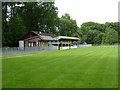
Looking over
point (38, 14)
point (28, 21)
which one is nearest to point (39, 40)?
point (38, 14)

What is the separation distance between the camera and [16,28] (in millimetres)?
36906

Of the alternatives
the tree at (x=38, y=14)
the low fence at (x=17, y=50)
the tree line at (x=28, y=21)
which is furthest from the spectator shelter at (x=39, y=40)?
the tree at (x=38, y=14)

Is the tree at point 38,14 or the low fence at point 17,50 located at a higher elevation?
the tree at point 38,14

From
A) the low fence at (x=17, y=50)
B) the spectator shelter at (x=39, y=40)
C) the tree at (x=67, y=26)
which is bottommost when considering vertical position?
the low fence at (x=17, y=50)

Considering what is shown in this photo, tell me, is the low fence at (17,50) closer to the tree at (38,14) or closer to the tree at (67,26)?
the tree at (38,14)

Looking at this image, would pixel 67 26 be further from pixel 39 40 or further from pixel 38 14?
pixel 39 40

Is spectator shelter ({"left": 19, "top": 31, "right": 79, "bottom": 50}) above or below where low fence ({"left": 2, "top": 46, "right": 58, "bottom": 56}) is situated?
above

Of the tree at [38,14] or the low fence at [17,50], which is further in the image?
the tree at [38,14]

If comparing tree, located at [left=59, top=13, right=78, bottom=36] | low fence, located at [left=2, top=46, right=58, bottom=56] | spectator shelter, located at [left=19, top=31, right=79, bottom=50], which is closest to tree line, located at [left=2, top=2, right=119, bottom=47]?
tree, located at [left=59, top=13, right=78, bottom=36]

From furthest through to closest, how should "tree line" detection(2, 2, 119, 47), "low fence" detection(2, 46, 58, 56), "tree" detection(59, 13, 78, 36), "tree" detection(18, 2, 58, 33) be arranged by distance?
"tree" detection(59, 13, 78, 36)
"tree" detection(18, 2, 58, 33)
"tree line" detection(2, 2, 119, 47)
"low fence" detection(2, 46, 58, 56)

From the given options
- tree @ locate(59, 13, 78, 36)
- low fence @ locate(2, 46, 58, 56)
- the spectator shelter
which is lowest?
low fence @ locate(2, 46, 58, 56)

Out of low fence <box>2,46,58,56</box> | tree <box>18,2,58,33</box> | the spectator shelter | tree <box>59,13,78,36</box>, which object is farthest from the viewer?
tree <box>59,13,78,36</box>

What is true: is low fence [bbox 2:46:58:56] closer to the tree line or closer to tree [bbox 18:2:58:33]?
the tree line

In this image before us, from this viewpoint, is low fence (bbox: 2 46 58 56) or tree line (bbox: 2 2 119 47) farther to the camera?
tree line (bbox: 2 2 119 47)
